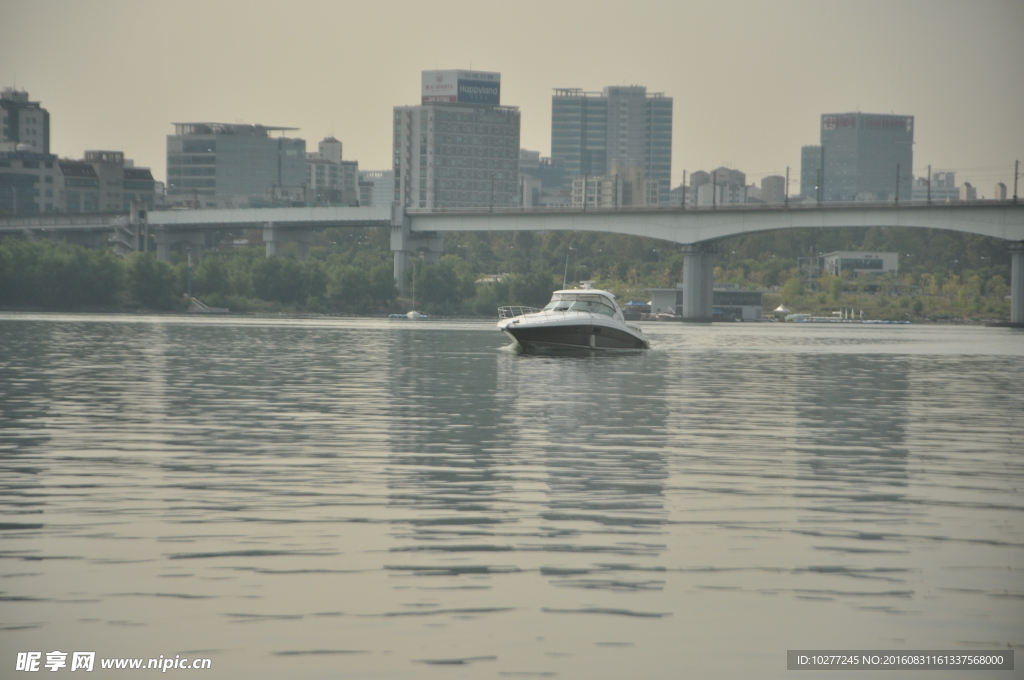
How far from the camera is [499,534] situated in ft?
47.9

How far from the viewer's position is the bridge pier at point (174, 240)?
596 ft

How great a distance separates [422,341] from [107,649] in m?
69.9

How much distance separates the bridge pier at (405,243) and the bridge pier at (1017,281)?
74.3 m

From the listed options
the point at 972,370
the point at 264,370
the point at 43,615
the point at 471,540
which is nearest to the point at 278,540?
the point at 471,540

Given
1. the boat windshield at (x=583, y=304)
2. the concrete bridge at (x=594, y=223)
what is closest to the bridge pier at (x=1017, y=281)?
the concrete bridge at (x=594, y=223)

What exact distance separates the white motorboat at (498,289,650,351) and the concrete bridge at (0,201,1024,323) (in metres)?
71.7

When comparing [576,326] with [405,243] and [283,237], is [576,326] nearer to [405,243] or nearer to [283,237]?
[405,243]

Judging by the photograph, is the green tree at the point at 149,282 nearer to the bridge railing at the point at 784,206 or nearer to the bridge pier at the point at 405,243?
the bridge pier at the point at 405,243

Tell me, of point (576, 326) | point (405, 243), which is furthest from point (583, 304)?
point (405, 243)

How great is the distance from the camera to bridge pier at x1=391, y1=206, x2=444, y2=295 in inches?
6550

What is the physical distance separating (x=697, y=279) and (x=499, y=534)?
131754mm

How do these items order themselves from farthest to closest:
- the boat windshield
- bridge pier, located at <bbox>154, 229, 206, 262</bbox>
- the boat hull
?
bridge pier, located at <bbox>154, 229, 206, 262</bbox>, the boat windshield, the boat hull

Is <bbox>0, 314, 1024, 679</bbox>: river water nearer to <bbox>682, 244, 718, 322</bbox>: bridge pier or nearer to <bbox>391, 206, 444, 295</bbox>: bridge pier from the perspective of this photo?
<bbox>682, 244, 718, 322</bbox>: bridge pier

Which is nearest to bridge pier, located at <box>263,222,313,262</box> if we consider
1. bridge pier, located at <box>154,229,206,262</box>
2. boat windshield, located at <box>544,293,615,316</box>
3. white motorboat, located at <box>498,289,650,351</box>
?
bridge pier, located at <box>154,229,206,262</box>
